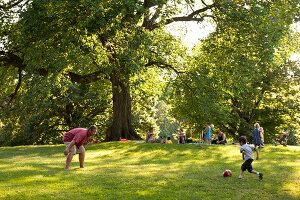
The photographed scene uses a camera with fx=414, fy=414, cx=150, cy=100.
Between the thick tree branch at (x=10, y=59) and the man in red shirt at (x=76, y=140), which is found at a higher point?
the thick tree branch at (x=10, y=59)

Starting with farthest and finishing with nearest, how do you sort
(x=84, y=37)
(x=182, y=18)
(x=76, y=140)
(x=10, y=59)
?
(x=182, y=18)
(x=10, y=59)
(x=84, y=37)
(x=76, y=140)

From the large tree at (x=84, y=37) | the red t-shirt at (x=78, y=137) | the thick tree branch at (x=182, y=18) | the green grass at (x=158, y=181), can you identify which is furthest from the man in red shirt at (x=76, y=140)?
the thick tree branch at (x=182, y=18)

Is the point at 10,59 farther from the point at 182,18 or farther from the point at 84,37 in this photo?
the point at 182,18

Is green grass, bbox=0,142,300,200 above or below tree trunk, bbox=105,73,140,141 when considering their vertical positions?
below

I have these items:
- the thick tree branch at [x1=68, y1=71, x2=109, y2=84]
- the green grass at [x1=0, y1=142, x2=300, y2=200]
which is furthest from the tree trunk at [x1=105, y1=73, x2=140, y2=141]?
the green grass at [x1=0, y1=142, x2=300, y2=200]

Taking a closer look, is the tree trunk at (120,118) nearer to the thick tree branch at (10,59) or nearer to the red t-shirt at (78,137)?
the thick tree branch at (10,59)

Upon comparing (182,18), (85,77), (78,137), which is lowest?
(78,137)

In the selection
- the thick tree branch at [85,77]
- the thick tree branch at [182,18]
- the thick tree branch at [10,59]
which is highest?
the thick tree branch at [182,18]

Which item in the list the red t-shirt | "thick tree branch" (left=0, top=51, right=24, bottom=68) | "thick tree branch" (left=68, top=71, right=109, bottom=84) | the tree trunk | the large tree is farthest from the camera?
"thick tree branch" (left=68, top=71, right=109, bottom=84)

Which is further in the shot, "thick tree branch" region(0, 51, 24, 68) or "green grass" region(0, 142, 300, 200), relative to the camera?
"thick tree branch" region(0, 51, 24, 68)

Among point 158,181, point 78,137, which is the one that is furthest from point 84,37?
point 158,181

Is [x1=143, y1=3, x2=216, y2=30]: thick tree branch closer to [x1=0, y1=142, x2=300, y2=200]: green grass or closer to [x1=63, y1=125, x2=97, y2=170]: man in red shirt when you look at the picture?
[x1=0, y1=142, x2=300, y2=200]: green grass

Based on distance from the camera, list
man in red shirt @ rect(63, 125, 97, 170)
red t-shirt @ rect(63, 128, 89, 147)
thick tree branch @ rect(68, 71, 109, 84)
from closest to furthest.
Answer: man in red shirt @ rect(63, 125, 97, 170)
red t-shirt @ rect(63, 128, 89, 147)
thick tree branch @ rect(68, 71, 109, 84)

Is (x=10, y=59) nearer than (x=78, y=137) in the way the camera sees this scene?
No
